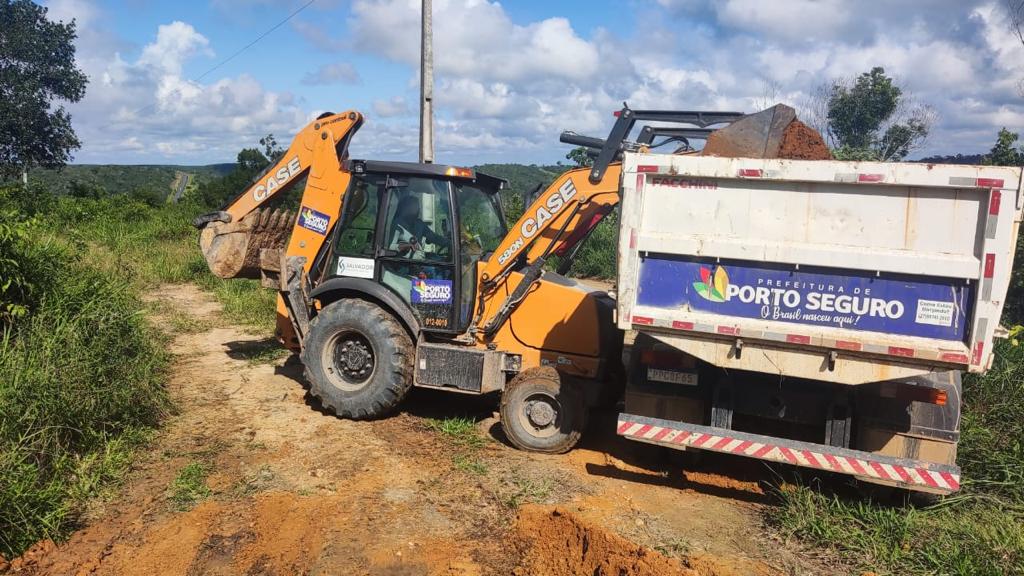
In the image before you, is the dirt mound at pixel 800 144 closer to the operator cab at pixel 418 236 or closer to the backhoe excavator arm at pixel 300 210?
the operator cab at pixel 418 236

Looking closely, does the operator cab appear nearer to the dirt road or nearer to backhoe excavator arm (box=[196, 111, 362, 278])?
backhoe excavator arm (box=[196, 111, 362, 278])

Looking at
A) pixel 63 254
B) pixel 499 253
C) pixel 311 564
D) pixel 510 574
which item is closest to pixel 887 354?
pixel 510 574

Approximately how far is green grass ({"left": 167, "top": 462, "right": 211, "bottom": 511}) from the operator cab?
2.07 metres

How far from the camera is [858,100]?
1880 cm

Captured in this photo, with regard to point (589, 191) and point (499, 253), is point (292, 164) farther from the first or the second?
point (589, 191)

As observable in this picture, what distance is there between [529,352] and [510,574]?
2.39 m

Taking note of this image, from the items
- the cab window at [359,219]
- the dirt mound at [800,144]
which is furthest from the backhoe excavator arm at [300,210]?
the dirt mound at [800,144]

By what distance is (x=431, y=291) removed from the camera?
609cm

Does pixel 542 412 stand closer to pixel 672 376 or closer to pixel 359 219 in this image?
pixel 672 376

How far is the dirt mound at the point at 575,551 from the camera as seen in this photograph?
3.84 m

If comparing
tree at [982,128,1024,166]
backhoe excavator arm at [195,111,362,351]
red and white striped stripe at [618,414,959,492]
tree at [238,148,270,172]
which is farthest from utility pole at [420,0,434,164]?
tree at [238,148,270,172]

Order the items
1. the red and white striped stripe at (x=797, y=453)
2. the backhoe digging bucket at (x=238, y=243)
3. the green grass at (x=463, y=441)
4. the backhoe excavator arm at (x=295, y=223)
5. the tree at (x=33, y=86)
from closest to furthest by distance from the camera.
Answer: the red and white striped stripe at (x=797, y=453) → the green grass at (x=463, y=441) → the backhoe excavator arm at (x=295, y=223) → the backhoe digging bucket at (x=238, y=243) → the tree at (x=33, y=86)

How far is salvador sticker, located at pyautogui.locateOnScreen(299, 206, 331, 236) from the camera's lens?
6.56 m

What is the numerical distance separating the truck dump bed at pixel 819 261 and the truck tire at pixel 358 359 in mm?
2226
